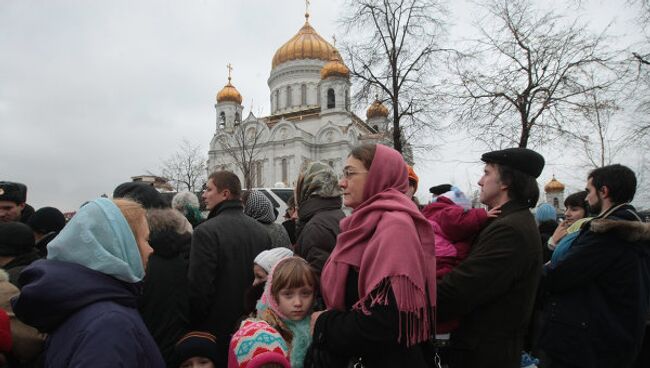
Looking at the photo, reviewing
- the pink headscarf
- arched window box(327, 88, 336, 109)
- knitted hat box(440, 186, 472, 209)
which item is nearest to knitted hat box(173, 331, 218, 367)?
the pink headscarf

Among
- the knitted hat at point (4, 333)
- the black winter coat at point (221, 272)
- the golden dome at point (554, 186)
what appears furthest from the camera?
the golden dome at point (554, 186)

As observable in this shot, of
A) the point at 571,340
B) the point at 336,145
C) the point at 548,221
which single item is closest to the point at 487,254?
the point at 571,340

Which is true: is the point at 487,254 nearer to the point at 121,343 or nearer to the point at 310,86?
the point at 121,343

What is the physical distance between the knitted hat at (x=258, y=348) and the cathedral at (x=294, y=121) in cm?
4003

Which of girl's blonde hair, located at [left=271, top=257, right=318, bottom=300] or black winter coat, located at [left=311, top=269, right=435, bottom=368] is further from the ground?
girl's blonde hair, located at [left=271, top=257, right=318, bottom=300]

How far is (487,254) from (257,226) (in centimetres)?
219

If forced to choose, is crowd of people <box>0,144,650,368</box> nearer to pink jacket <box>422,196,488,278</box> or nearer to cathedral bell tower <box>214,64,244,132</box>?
pink jacket <box>422,196,488,278</box>

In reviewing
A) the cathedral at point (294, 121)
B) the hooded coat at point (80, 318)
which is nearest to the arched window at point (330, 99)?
the cathedral at point (294, 121)

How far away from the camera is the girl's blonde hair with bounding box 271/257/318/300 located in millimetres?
2639

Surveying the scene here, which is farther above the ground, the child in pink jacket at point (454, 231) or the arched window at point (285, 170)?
the arched window at point (285, 170)

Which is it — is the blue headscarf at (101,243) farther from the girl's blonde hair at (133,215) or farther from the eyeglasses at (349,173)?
the eyeglasses at (349,173)

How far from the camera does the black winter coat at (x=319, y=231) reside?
113 inches

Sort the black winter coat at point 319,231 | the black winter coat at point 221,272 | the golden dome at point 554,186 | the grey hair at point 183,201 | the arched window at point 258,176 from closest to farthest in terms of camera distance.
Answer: the black winter coat at point 319,231 → the black winter coat at point 221,272 → the grey hair at point 183,201 → the arched window at point 258,176 → the golden dome at point 554,186

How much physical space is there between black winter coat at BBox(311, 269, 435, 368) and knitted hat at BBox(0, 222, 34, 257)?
2.60 meters
